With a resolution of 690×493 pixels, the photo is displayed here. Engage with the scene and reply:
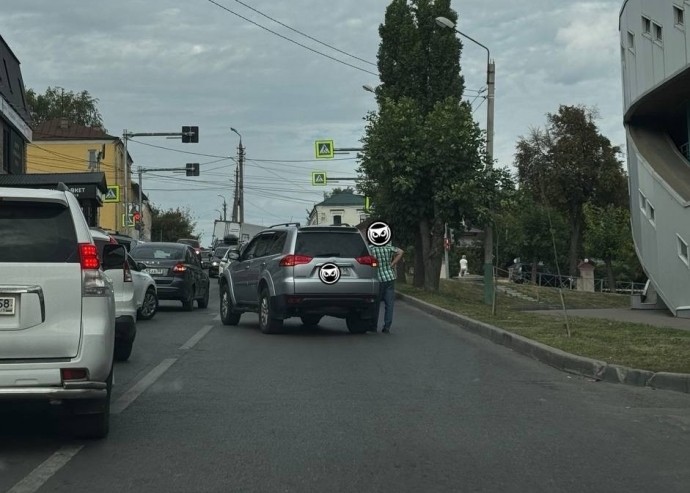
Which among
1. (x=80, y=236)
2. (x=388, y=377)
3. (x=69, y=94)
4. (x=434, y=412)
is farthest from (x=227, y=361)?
(x=69, y=94)

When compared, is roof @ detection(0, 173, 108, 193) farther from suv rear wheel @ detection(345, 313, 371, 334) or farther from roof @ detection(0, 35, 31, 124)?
suv rear wheel @ detection(345, 313, 371, 334)

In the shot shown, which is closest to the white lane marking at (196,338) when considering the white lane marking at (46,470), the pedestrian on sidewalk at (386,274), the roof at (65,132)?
the pedestrian on sidewalk at (386,274)

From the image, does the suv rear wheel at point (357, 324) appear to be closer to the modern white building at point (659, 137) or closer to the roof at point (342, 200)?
the modern white building at point (659, 137)

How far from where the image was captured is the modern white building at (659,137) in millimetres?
19125

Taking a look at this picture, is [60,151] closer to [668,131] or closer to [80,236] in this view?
[668,131]

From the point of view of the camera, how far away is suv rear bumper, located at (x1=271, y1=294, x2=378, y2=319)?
46.9ft

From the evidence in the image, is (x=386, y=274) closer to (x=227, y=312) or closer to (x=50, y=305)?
(x=227, y=312)

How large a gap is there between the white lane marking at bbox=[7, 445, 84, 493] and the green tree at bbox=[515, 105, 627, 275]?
45.6 meters

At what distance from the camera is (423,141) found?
27.0 meters

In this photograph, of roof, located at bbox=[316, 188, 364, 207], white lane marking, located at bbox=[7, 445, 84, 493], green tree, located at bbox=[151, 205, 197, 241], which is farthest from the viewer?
roof, located at bbox=[316, 188, 364, 207]

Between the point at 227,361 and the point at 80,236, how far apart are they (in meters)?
5.37

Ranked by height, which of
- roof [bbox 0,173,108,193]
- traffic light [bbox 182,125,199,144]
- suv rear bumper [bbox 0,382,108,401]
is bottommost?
suv rear bumper [bbox 0,382,108,401]
